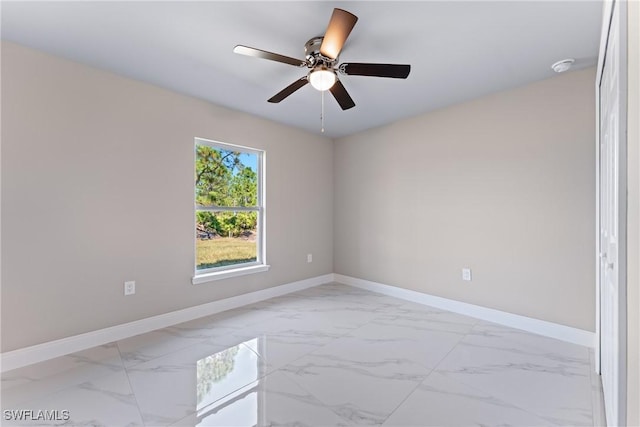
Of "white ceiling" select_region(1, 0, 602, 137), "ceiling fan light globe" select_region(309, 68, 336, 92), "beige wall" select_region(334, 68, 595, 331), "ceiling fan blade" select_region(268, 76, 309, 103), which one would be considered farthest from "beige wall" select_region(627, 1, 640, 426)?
"beige wall" select_region(334, 68, 595, 331)

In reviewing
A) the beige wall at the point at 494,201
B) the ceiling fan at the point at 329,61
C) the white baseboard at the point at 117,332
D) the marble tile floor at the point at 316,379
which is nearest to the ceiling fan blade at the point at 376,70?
the ceiling fan at the point at 329,61

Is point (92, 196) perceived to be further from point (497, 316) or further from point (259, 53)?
point (497, 316)

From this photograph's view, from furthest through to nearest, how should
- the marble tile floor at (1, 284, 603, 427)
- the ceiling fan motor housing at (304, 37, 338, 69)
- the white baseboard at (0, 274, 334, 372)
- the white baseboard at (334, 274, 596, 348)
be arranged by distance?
the white baseboard at (334, 274, 596, 348) → the white baseboard at (0, 274, 334, 372) → the ceiling fan motor housing at (304, 37, 338, 69) → the marble tile floor at (1, 284, 603, 427)

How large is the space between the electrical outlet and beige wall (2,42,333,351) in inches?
1.6

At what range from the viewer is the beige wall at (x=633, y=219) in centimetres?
90

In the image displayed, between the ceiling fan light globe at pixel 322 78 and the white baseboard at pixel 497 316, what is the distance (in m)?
2.69

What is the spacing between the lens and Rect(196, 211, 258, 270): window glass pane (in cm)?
331

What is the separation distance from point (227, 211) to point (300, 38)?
2130 millimetres

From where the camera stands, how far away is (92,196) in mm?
2498

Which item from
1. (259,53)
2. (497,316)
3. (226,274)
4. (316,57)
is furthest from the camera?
(226,274)

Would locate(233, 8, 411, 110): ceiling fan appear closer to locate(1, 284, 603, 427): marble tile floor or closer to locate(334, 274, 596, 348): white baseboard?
locate(1, 284, 603, 427): marble tile floor

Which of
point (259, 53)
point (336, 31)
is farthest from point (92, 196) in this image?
point (336, 31)

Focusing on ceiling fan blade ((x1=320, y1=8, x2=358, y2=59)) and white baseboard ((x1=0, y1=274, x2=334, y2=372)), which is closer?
ceiling fan blade ((x1=320, y1=8, x2=358, y2=59))

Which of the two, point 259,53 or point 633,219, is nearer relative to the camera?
→ point 633,219
